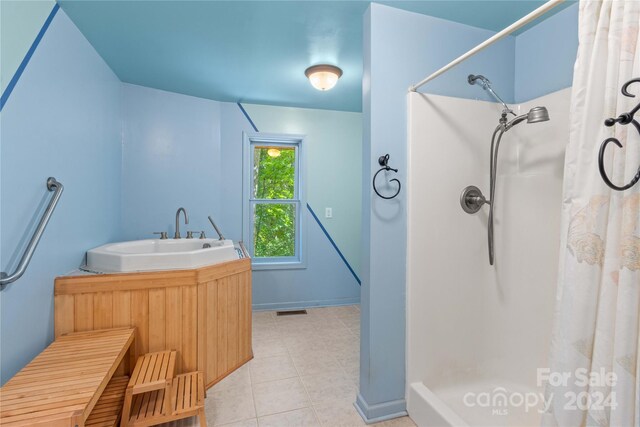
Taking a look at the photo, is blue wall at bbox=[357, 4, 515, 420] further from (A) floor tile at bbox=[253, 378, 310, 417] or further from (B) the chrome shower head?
(B) the chrome shower head

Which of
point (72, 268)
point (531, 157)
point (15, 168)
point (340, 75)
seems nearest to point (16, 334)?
point (72, 268)

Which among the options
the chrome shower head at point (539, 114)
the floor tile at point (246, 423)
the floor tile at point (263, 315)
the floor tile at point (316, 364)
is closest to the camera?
the chrome shower head at point (539, 114)

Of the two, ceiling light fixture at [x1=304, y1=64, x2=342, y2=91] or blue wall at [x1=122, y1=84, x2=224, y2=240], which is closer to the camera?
ceiling light fixture at [x1=304, y1=64, x2=342, y2=91]

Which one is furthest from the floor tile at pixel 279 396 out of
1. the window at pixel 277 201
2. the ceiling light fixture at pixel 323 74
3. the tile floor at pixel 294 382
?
the ceiling light fixture at pixel 323 74

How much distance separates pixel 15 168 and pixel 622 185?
7.16ft

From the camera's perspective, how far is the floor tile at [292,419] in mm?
1587

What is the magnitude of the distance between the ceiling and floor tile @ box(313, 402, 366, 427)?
7.25ft

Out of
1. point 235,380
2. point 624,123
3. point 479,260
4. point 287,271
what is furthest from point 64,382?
point 287,271

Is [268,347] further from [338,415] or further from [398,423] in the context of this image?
[398,423]

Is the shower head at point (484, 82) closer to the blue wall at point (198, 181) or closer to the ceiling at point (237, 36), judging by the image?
the ceiling at point (237, 36)

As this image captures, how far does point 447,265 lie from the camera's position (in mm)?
1732

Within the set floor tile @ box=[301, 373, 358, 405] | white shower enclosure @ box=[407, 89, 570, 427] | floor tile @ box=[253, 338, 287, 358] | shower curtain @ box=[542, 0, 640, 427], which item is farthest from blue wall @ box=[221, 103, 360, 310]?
shower curtain @ box=[542, 0, 640, 427]

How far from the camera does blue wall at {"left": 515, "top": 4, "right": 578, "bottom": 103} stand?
165 centimetres

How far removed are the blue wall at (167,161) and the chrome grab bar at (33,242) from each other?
1337 millimetres
